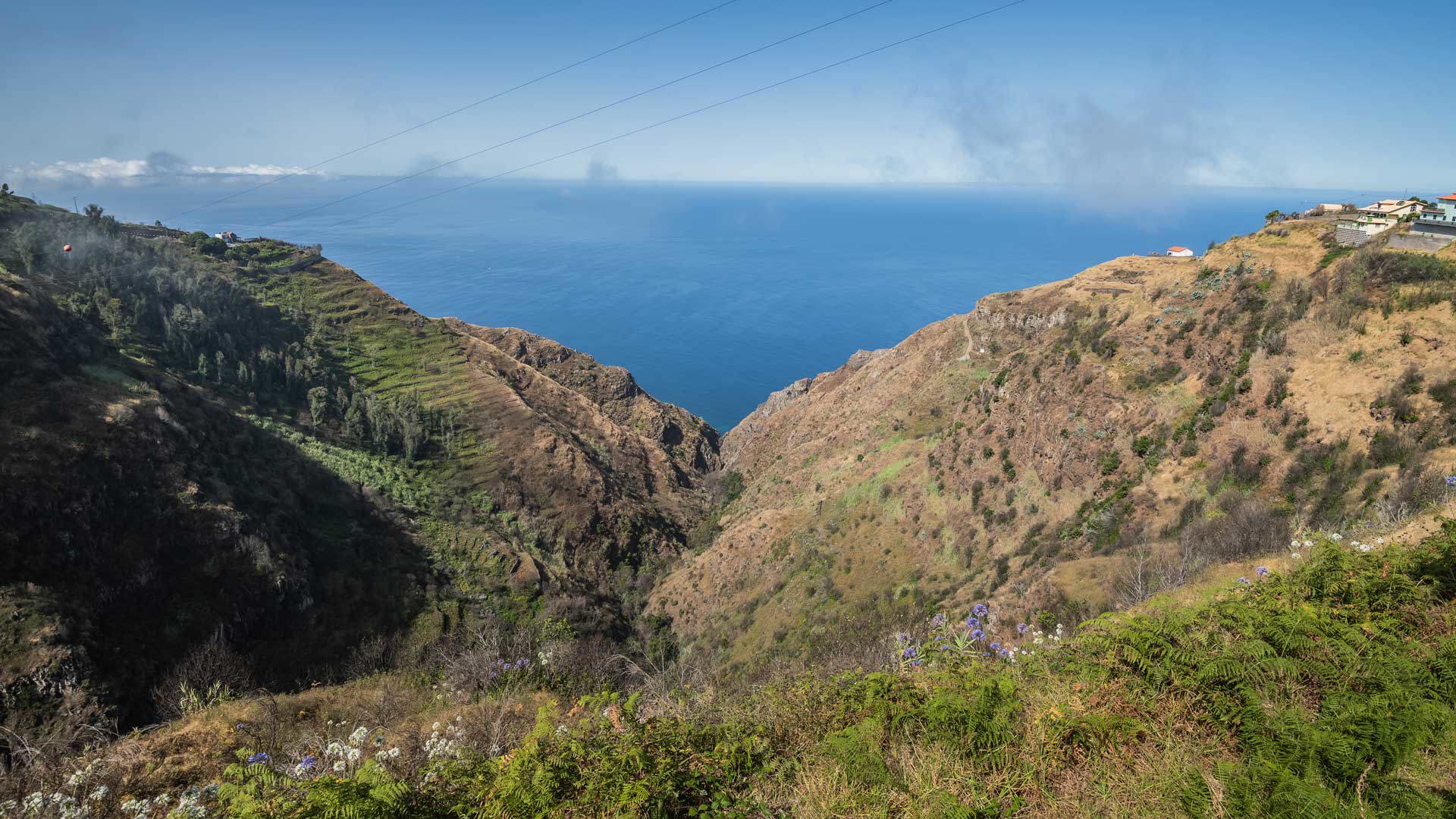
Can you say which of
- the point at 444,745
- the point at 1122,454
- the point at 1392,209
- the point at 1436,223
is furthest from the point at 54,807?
the point at 1392,209

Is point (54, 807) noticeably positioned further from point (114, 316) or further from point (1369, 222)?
point (114, 316)

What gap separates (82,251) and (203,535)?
43.3 meters

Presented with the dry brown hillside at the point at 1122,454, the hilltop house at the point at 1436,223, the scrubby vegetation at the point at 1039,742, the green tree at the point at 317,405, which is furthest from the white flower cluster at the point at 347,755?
the green tree at the point at 317,405

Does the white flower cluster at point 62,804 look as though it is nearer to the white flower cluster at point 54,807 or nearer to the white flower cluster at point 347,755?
the white flower cluster at point 54,807

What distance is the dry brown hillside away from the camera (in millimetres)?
17281

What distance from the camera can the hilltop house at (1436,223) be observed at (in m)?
21.3

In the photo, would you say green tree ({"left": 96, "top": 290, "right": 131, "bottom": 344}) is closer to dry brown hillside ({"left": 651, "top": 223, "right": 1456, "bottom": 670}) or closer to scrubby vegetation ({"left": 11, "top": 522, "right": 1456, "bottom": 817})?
dry brown hillside ({"left": 651, "top": 223, "right": 1456, "bottom": 670})

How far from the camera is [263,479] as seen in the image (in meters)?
33.9

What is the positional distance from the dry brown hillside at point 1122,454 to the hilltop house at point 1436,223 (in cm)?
239

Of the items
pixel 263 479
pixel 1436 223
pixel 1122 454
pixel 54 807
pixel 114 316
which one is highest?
pixel 114 316

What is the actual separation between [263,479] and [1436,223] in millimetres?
55038

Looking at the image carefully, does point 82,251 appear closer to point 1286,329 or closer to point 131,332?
point 131,332

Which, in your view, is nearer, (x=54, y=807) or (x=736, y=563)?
(x=54, y=807)

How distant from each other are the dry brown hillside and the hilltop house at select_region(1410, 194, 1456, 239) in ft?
7.84
